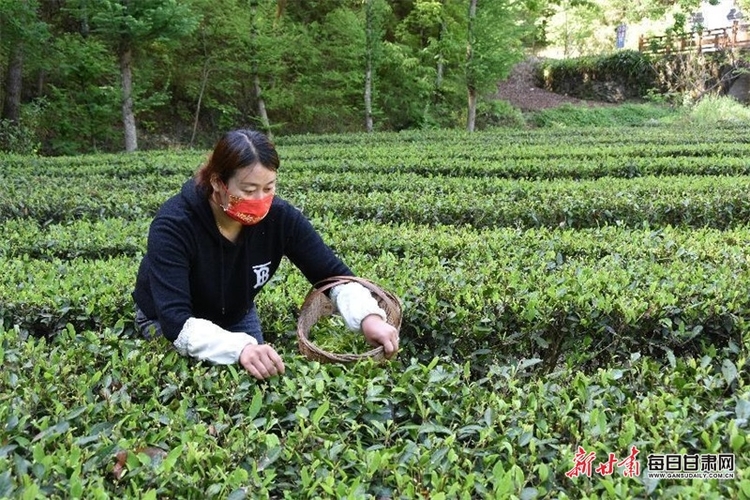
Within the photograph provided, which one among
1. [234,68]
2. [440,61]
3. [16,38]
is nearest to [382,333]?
[16,38]

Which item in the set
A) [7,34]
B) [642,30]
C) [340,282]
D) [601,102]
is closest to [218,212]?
[340,282]

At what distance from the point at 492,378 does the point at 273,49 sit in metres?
16.9

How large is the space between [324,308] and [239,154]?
0.86 m

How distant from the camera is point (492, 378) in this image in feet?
8.46

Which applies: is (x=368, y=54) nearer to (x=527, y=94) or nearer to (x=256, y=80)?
(x=256, y=80)

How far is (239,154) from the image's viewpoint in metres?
2.40

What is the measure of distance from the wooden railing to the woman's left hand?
3065 cm

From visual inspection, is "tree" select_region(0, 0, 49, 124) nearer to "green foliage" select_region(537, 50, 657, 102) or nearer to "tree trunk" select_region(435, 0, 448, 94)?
"tree trunk" select_region(435, 0, 448, 94)

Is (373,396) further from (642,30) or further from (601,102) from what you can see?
(642,30)

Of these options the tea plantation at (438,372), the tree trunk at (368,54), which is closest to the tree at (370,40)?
the tree trunk at (368,54)

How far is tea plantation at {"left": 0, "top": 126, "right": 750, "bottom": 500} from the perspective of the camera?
1864 millimetres

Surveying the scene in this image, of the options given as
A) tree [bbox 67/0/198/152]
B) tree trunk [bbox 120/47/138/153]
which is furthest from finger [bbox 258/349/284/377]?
tree trunk [bbox 120/47/138/153]

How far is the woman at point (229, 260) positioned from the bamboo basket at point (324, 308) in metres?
0.04

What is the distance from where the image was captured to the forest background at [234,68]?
1428 cm
